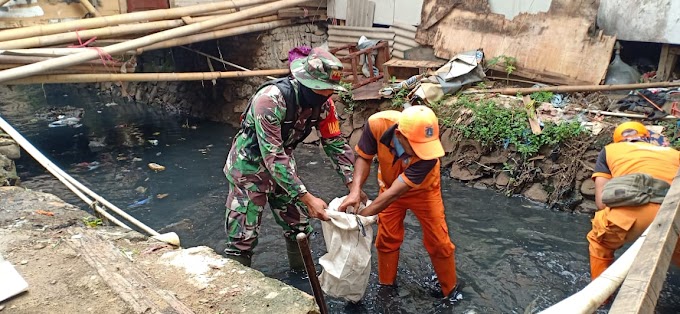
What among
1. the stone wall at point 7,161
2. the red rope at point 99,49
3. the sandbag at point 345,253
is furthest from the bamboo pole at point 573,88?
the stone wall at point 7,161

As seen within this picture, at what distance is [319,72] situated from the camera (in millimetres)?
3371

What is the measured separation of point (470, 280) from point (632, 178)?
178 centimetres

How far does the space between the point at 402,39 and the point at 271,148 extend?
6.75m

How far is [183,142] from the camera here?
9891 mm

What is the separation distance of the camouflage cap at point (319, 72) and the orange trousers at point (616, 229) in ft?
6.93

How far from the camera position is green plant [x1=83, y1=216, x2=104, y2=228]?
3294 millimetres

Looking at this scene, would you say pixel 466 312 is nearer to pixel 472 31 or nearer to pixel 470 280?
pixel 470 280

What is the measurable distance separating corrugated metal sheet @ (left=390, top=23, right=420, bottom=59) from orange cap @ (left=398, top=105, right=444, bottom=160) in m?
6.25

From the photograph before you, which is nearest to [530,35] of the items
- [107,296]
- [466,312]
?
[466,312]

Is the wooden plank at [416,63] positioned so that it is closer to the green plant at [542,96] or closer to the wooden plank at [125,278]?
the green plant at [542,96]

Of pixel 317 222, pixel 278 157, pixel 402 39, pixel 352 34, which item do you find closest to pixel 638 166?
pixel 278 157

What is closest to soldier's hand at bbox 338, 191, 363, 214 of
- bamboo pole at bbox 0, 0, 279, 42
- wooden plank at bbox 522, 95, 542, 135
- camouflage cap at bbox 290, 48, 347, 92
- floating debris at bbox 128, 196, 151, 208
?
camouflage cap at bbox 290, 48, 347, 92

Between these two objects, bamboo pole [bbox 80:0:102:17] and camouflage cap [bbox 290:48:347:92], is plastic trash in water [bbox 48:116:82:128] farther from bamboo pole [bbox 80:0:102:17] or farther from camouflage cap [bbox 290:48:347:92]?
camouflage cap [bbox 290:48:347:92]

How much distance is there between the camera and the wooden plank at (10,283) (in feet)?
7.49
